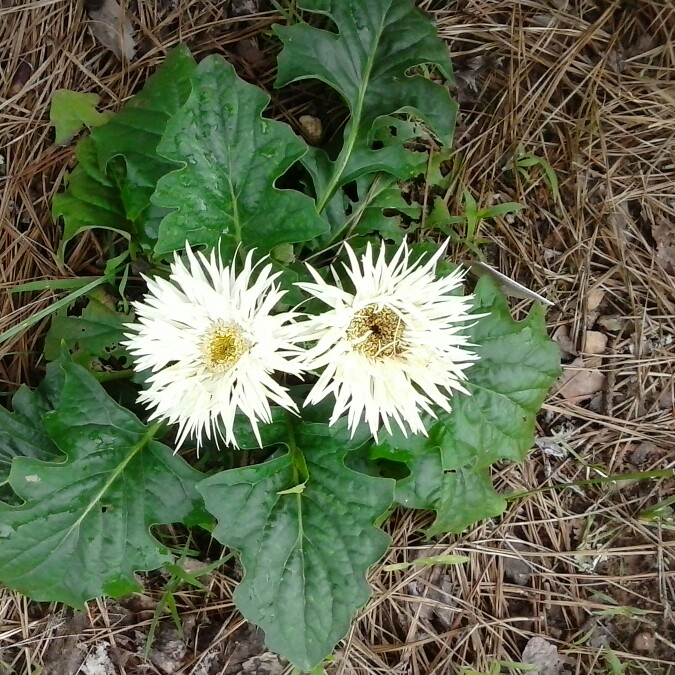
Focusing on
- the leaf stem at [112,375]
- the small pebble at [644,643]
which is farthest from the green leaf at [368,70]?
the small pebble at [644,643]

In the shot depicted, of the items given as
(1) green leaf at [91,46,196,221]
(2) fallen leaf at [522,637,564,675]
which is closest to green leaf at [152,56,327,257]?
(1) green leaf at [91,46,196,221]

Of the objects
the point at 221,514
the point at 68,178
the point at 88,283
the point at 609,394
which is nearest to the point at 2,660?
the point at 221,514

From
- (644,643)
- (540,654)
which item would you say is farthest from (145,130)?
(644,643)

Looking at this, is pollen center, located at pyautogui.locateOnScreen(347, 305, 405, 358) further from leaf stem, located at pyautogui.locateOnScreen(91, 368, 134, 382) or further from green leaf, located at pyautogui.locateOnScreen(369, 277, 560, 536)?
leaf stem, located at pyautogui.locateOnScreen(91, 368, 134, 382)

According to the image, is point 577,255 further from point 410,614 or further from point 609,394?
point 410,614

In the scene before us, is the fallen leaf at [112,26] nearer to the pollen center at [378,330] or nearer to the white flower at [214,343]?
the white flower at [214,343]
